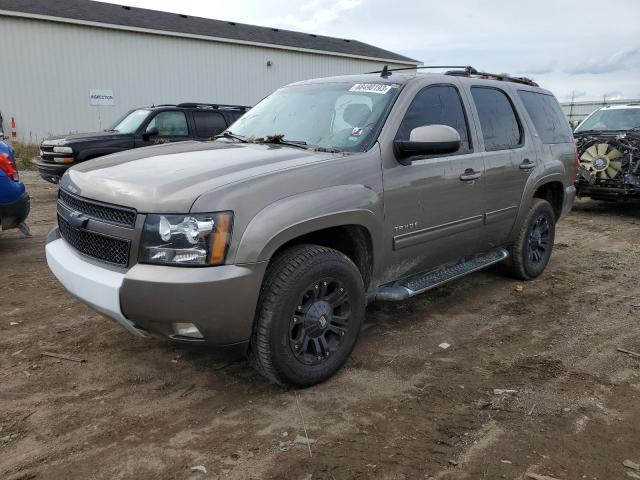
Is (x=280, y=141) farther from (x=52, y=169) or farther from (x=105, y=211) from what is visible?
(x=52, y=169)

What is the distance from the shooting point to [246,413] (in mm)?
3020

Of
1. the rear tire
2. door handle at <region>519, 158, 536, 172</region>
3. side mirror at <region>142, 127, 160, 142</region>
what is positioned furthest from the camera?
side mirror at <region>142, 127, 160, 142</region>

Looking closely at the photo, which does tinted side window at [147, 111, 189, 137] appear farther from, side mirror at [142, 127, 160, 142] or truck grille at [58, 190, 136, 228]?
truck grille at [58, 190, 136, 228]

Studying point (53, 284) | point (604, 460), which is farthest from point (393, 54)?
point (604, 460)

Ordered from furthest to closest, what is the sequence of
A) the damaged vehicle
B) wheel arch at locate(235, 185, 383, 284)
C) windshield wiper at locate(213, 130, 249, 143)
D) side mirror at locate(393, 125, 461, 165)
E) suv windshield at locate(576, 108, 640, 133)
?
1. suv windshield at locate(576, 108, 640, 133)
2. the damaged vehicle
3. windshield wiper at locate(213, 130, 249, 143)
4. side mirror at locate(393, 125, 461, 165)
5. wheel arch at locate(235, 185, 383, 284)

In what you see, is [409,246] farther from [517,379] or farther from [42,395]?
[42,395]

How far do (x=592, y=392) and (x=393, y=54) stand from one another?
95.2 feet

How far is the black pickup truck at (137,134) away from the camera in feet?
31.3

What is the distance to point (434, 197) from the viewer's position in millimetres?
3938

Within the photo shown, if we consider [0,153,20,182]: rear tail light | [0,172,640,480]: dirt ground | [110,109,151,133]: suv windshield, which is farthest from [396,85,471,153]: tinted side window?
[110,109,151,133]: suv windshield

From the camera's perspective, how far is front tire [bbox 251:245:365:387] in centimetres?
296

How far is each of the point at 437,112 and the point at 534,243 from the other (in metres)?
2.19

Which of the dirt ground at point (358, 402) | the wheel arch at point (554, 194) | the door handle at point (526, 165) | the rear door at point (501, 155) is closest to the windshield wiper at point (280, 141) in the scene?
the dirt ground at point (358, 402)

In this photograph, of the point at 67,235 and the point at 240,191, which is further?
the point at 67,235
